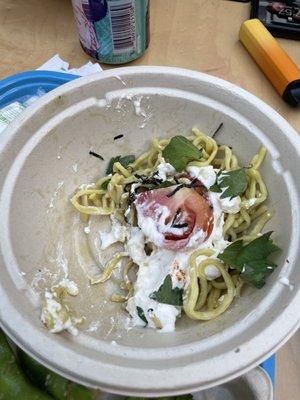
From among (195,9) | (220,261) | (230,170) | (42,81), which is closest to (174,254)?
(220,261)

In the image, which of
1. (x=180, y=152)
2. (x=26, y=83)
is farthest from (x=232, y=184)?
(x=26, y=83)

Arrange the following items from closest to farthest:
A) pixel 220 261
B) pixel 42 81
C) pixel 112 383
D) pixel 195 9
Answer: pixel 112 383 → pixel 220 261 → pixel 42 81 → pixel 195 9

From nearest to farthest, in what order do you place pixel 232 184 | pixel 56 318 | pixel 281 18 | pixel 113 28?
pixel 56 318, pixel 232 184, pixel 113 28, pixel 281 18

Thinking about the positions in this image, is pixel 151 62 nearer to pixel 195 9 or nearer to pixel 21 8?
pixel 195 9

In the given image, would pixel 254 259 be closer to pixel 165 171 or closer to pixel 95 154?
pixel 165 171

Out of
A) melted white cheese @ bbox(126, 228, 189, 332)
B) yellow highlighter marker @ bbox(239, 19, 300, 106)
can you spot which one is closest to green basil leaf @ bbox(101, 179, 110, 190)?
melted white cheese @ bbox(126, 228, 189, 332)

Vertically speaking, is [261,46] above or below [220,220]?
above
